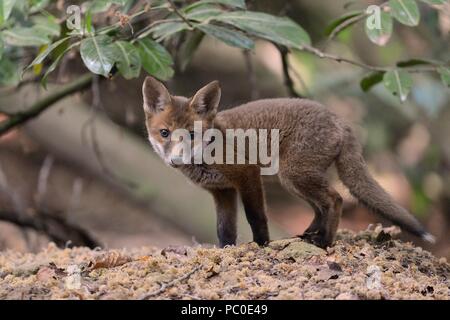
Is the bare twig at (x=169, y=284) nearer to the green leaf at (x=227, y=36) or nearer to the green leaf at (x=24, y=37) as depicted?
the green leaf at (x=227, y=36)

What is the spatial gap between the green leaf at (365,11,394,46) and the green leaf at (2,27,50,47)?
234cm

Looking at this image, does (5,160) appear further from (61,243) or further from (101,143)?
(61,243)

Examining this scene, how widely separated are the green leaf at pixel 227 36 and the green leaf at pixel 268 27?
0.07m

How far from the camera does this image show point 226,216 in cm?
553

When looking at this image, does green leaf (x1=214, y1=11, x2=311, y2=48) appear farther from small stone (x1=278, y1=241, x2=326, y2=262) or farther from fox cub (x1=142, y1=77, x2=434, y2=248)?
small stone (x1=278, y1=241, x2=326, y2=262)

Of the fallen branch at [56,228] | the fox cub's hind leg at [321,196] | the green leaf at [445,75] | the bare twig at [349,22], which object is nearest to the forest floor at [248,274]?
the fox cub's hind leg at [321,196]

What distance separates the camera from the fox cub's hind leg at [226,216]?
18.1 ft

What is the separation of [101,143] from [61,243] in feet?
5.74

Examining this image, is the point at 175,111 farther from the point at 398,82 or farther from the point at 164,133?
the point at 398,82

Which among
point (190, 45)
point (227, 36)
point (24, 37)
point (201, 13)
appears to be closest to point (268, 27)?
point (227, 36)

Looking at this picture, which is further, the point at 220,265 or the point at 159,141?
the point at 159,141

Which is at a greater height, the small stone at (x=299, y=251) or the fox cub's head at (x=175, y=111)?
the fox cub's head at (x=175, y=111)
